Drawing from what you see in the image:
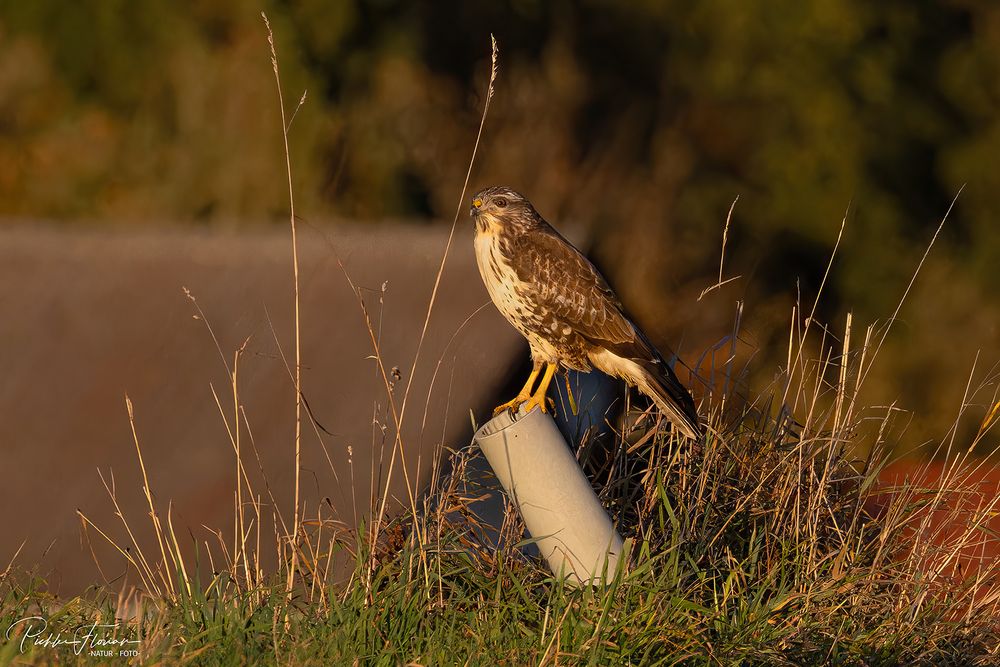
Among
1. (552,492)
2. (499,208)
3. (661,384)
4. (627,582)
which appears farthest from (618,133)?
(627,582)

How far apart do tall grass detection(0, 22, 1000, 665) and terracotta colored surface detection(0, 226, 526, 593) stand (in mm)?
157

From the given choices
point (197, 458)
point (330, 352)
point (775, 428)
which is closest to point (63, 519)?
point (197, 458)

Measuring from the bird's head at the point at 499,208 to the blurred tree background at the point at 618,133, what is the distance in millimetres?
2048

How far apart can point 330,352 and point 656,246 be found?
2904 mm

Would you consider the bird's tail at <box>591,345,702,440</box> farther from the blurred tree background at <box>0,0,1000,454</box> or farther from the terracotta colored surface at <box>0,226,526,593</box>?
the blurred tree background at <box>0,0,1000,454</box>

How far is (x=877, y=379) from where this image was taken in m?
7.88

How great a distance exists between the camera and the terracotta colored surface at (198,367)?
4.65 m

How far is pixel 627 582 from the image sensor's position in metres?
3.56

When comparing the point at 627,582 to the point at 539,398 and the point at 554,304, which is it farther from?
the point at 554,304

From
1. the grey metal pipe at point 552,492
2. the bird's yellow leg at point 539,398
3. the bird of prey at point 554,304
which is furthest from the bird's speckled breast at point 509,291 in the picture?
Answer: the grey metal pipe at point 552,492

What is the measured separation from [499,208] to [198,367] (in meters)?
1.33

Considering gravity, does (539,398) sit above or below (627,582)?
above

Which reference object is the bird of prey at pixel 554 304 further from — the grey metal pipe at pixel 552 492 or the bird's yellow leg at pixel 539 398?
the grey metal pipe at pixel 552 492

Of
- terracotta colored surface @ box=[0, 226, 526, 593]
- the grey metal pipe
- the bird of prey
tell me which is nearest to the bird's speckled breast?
the bird of prey
